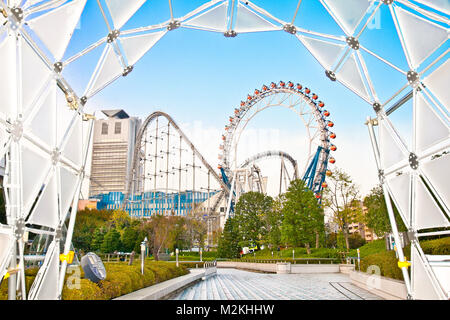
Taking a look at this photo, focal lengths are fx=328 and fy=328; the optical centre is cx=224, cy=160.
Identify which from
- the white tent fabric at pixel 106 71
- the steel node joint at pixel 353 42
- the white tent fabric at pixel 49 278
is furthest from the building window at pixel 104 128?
the steel node joint at pixel 353 42

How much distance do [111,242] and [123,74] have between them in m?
21.5

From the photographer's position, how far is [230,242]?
1277 inches

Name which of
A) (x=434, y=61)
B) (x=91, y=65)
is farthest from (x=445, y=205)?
(x=91, y=65)

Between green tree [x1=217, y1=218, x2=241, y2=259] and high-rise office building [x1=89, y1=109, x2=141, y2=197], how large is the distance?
15.5 meters

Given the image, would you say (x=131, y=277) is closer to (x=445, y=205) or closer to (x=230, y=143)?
(x=445, y=205)

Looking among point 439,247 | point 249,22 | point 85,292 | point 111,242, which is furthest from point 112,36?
point 111,242

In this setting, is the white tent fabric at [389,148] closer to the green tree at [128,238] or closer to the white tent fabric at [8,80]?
the white tent fabric at [8,80]

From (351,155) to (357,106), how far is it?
1764 mm

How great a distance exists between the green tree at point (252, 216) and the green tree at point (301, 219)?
17.3ft

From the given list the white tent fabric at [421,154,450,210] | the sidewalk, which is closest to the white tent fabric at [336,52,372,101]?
the white tent fabric at [421,154,450,210]

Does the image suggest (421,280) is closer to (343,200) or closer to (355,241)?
(343,200)

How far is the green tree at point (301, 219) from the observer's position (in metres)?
26.1

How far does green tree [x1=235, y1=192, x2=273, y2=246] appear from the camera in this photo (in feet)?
105

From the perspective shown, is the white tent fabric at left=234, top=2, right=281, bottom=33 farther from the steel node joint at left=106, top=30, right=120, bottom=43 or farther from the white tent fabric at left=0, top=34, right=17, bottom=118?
the white tent fabric at left=0, top=34, right=17, bottom=118
